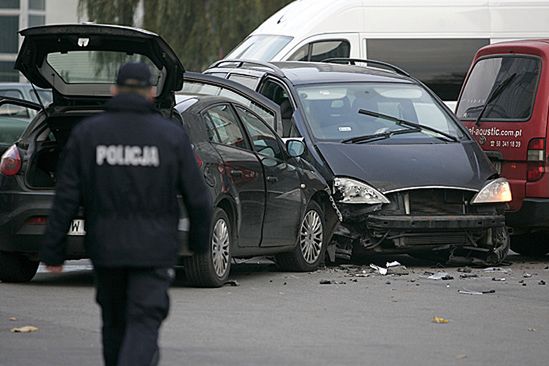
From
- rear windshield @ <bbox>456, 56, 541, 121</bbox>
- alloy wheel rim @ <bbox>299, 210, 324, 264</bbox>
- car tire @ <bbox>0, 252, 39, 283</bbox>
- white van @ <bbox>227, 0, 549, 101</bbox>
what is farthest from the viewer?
white van @ <bbox>227, 0, 549, 101</bbox>

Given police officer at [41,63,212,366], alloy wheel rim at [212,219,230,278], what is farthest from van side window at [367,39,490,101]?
police officer at [41,63,212,366]

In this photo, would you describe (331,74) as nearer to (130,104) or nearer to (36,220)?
(36,220)

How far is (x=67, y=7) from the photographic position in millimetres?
44500

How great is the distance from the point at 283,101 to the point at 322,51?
5.63m

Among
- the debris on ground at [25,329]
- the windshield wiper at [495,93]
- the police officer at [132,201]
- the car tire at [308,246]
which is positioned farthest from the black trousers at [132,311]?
the windshield wiper at [495,93]

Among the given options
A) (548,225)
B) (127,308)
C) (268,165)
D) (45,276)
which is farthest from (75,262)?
(127,308)

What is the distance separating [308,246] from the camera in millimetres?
13750

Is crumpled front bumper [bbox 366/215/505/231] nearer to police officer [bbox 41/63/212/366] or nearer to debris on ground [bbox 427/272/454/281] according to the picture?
debris on ground [bbox 427/272/454/281]

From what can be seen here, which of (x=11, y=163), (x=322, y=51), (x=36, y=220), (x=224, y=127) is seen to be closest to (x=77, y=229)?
(x=36, y=220)

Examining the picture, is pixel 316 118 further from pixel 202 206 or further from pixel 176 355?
pixel 202 206

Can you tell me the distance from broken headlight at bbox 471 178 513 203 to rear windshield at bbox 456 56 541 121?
0.97 meters

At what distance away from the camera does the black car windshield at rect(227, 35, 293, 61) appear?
2072 cm

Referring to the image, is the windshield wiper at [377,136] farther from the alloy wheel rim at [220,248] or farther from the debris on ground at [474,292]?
the alloy wheel rim at [220,248]

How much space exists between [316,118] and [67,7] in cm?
3069
